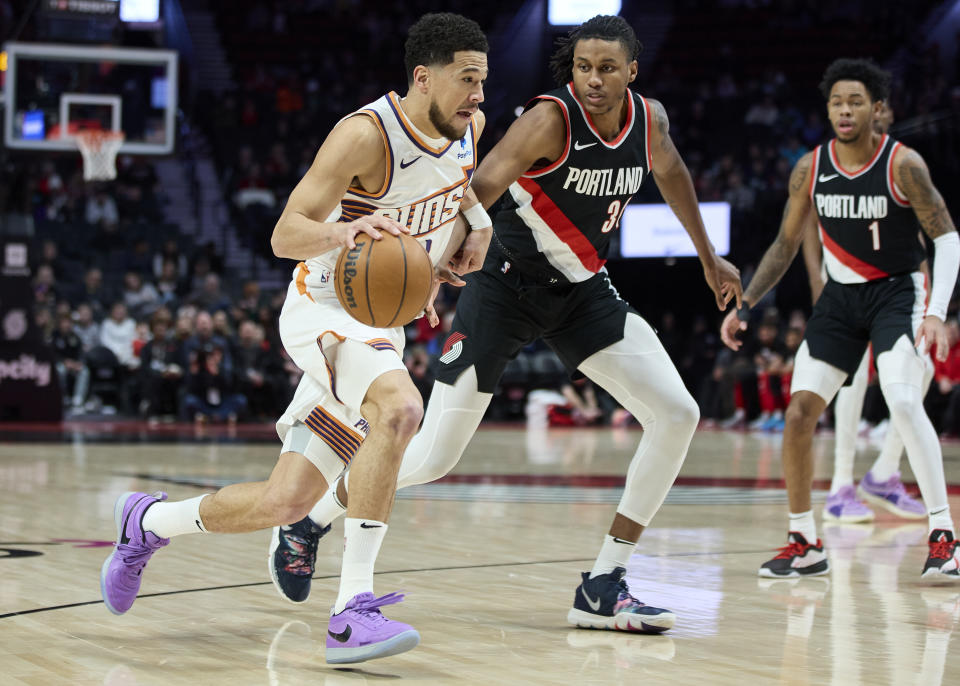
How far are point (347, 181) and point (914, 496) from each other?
5898mm

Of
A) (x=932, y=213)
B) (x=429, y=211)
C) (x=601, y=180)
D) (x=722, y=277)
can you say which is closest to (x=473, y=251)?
(x=429, y=211)

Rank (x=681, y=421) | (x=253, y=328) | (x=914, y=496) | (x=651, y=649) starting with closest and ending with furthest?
(x=651, y=649) → (x=681, y=421) → (x=914, y=496) → (x=253, y=328)

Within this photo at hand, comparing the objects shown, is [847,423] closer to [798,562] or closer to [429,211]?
[798,562]

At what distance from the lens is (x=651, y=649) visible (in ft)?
11.9

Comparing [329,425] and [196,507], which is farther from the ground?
[329,425]

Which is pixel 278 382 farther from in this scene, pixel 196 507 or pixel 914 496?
pixel 196 507

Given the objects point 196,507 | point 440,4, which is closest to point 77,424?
point 196,507

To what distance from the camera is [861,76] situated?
17.7 ft

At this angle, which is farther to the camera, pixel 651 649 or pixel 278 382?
pixel 278 382

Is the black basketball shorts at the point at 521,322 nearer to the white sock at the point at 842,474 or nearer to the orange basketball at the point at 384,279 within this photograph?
the orange basketball at the point at 384,279

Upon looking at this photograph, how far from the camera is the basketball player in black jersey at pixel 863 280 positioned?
5.23 meters

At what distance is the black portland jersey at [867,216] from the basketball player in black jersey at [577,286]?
4.75 ft

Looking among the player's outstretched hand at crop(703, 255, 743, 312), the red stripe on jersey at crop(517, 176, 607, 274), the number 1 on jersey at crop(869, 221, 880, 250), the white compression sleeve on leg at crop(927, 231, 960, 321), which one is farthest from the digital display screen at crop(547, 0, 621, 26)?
the red stripe on jersey at crop(517, 176, 607, 274)

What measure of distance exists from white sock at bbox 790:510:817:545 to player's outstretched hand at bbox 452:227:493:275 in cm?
205
